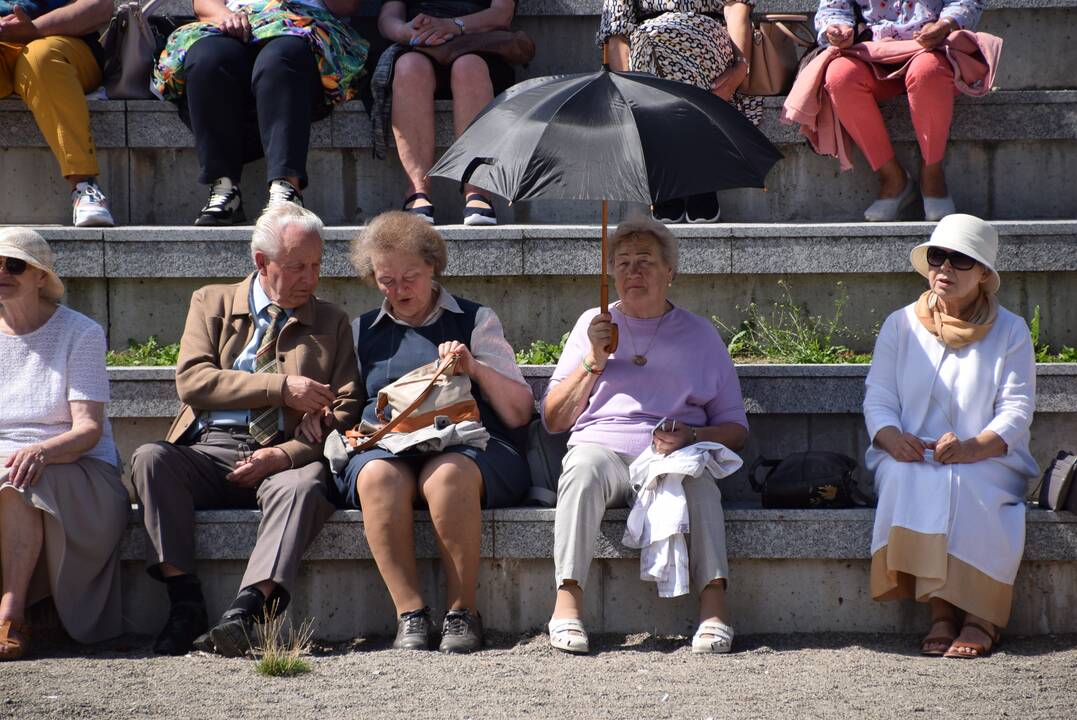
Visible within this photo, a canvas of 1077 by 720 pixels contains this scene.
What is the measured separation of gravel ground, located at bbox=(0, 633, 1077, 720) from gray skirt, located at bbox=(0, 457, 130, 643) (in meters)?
0.11

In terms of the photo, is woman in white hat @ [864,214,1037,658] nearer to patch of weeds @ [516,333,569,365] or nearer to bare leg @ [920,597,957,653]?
bare leg @ [920,597,957,653]

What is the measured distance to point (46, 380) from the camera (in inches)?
191

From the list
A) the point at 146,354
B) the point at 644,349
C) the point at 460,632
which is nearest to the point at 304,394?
the point at 460,632

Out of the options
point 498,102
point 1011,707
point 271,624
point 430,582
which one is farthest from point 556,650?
point 498,102

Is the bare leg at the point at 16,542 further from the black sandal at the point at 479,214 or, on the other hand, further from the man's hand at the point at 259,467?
the black sandal at the point at 479,214

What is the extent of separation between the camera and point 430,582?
489 cm

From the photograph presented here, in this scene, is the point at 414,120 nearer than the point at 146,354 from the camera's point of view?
No

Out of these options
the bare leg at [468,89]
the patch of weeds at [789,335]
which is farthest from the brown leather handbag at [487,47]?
the patch of weeds at [789,335]

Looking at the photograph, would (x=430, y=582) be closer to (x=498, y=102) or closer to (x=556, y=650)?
(x=556, y=650)

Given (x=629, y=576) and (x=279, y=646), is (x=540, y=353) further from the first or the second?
(x=279, y=646)

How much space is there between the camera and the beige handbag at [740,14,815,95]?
6.55 m

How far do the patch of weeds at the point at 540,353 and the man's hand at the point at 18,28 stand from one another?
2700mm

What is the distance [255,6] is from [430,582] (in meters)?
3.08

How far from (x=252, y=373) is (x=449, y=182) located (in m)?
1.99
